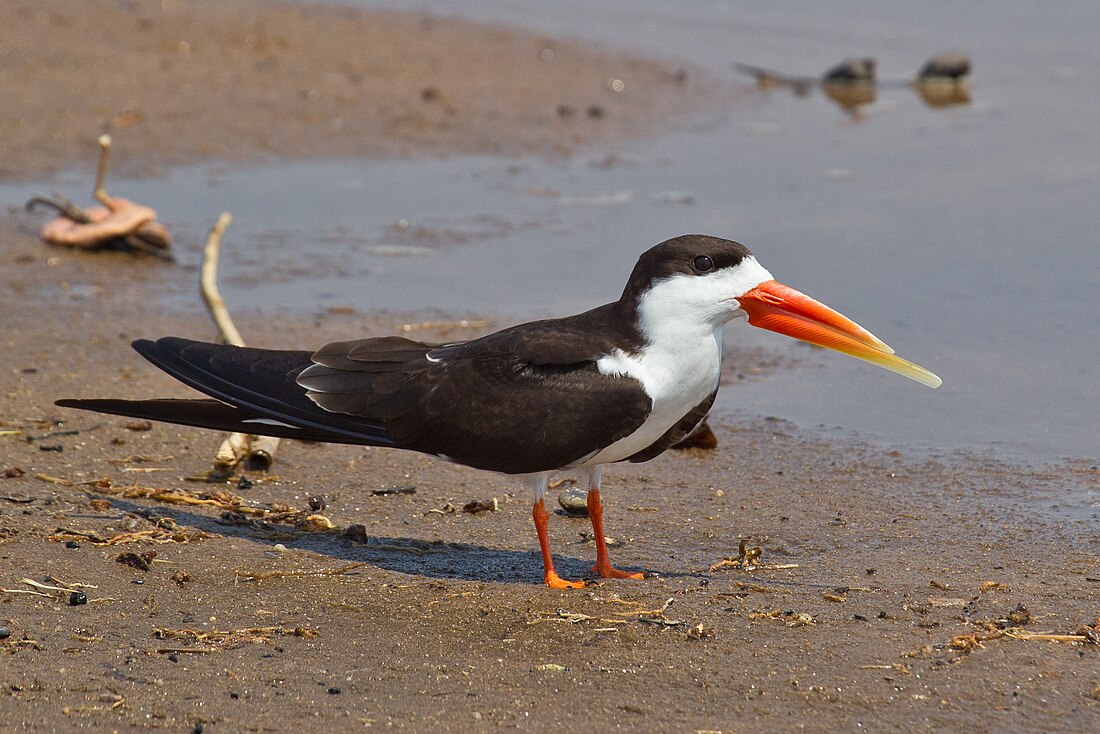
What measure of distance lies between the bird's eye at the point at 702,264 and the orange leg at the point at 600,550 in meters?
0.84

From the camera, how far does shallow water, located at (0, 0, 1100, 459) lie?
255 inches

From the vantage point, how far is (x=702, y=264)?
4.42 metres

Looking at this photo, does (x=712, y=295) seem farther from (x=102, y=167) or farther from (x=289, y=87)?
(x=289, y=87)

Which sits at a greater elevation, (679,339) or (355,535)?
(679,339)

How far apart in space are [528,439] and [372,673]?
1019mm

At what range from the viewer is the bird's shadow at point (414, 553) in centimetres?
461

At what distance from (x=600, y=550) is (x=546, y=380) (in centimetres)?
61

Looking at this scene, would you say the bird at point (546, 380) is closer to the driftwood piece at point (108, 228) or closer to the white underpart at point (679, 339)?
the white underpart at point (679, 339)

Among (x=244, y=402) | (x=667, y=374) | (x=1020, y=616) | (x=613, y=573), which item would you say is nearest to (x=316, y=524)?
(x=244, y=402)

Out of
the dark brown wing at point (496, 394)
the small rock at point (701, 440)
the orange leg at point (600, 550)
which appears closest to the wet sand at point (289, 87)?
the small rock at point (701, 440)

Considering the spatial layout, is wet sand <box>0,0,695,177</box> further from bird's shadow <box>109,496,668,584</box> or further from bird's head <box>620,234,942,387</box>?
bird's head <box>620,234,942,387</box>

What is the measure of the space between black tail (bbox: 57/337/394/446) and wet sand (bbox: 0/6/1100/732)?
0.39 metres

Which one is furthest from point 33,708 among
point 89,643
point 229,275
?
point 229,275

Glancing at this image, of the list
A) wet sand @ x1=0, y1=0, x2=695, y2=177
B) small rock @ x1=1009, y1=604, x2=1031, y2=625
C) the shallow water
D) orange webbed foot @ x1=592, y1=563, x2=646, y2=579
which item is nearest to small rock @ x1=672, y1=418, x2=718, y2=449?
the shallow water
